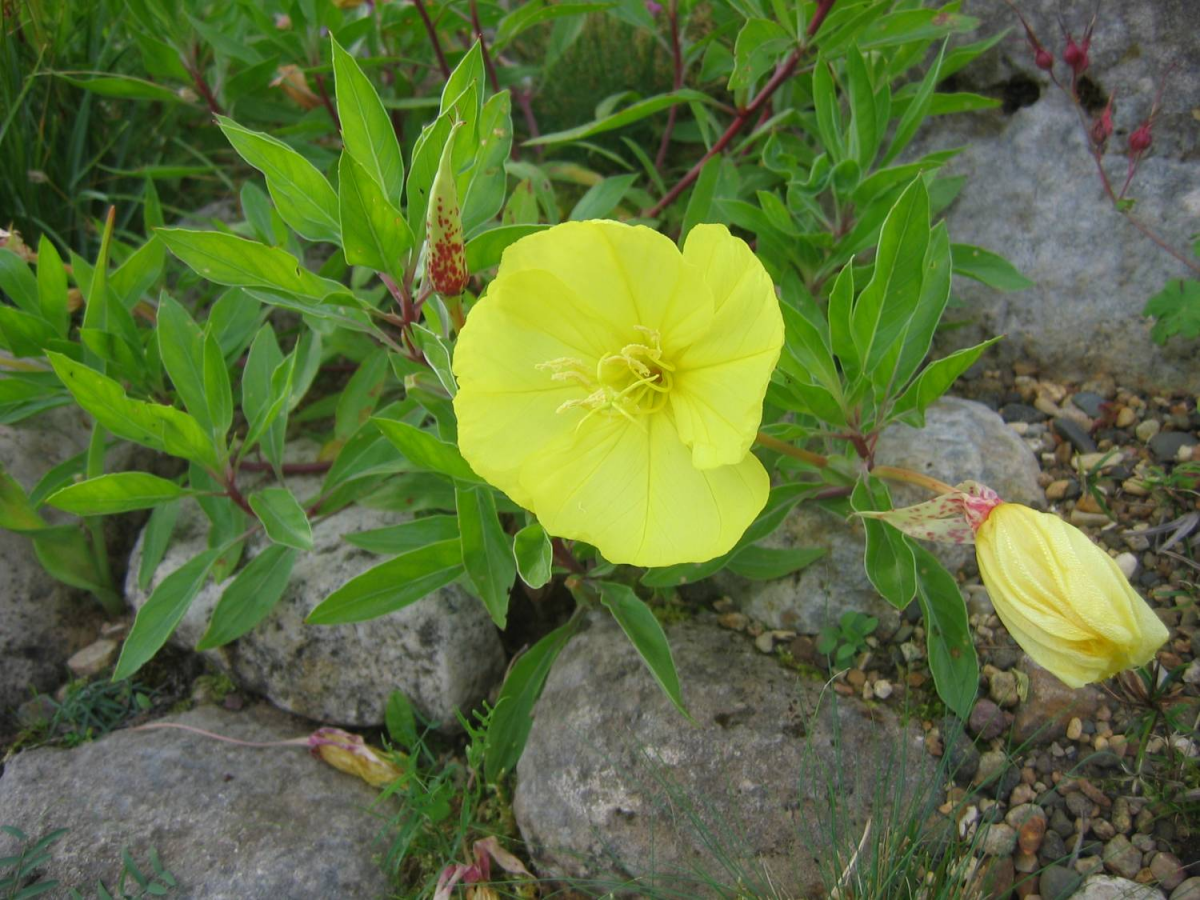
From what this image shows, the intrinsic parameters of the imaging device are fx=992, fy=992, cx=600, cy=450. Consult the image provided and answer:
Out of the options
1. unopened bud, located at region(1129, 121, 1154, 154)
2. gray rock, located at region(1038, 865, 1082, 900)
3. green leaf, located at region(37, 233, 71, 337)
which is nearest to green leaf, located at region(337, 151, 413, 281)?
green leaf, located at region(37, 233, 71, 337)

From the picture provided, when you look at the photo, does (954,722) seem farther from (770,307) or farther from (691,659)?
(770,307)

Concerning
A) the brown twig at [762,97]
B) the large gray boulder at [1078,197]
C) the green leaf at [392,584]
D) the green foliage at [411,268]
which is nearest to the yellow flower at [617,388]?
the green foliage at [411,268]

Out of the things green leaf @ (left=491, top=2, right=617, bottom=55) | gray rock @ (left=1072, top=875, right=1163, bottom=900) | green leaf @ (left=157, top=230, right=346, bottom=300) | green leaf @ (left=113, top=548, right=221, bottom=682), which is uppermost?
green leaf @ (left=491, top=2, right=617, bottom=55)

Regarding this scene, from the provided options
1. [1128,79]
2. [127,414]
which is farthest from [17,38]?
[1128,79]

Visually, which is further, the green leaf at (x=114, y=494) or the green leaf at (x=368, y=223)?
the green leaf at (x=114, y=494)

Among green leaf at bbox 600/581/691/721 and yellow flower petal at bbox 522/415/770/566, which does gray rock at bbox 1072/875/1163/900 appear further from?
yellow flower petal at bbox 522/415/770/566

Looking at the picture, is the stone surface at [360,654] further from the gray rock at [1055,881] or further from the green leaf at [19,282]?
the gray rock at [1055,881]
